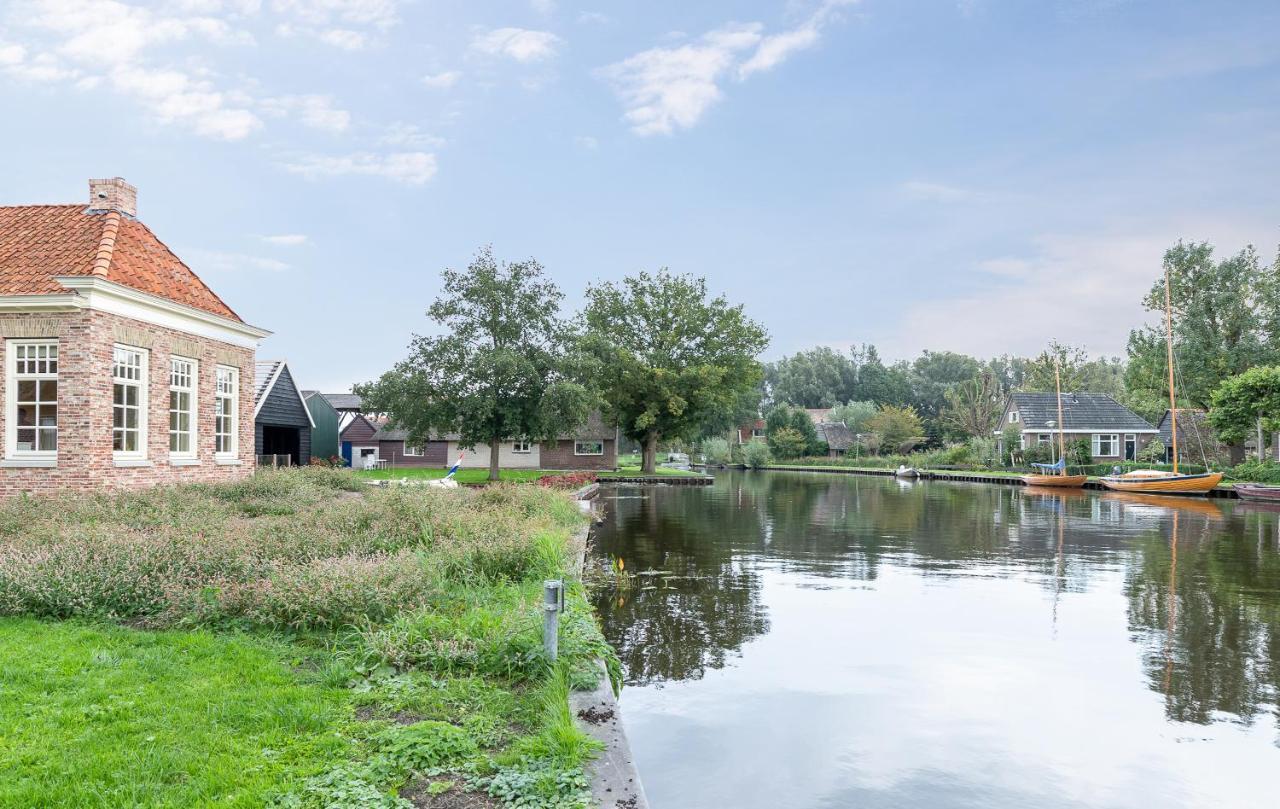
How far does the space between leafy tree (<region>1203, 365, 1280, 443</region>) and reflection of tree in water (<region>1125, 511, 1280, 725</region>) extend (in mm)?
22455

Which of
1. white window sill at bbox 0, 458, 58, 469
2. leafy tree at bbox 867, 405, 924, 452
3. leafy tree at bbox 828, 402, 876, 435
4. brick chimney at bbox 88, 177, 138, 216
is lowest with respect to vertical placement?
white window sill at bbox 0, 458, 58, 469

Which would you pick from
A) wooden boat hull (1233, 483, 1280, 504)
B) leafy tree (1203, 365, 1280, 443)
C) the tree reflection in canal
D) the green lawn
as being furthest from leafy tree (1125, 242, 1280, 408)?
the green lawn

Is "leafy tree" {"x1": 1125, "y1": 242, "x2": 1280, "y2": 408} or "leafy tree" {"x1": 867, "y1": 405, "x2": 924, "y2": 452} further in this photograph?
"leafy tree" {"x1": 867, "y1": 405, "x2": 924, "y2": 452}

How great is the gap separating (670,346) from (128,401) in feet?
126

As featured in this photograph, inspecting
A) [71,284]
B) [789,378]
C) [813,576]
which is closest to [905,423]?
[789,378]

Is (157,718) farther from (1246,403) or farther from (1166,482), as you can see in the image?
(1246,403)

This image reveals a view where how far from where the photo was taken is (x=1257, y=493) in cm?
3294

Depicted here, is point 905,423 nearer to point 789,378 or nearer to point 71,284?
point 789,378

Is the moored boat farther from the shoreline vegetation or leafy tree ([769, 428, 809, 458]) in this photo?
leafy tree ([769, 428, 809, 458])

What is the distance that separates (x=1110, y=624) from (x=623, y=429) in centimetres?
4573

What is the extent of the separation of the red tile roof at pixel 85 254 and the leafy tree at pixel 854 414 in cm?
7246

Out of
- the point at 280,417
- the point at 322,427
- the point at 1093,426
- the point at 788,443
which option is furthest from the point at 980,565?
the point at 788,443

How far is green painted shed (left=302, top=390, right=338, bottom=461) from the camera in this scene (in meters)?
43.0

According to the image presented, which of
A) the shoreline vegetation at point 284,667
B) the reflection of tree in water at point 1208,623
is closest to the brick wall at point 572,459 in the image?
the reflection of tree in water at point 1208,623
